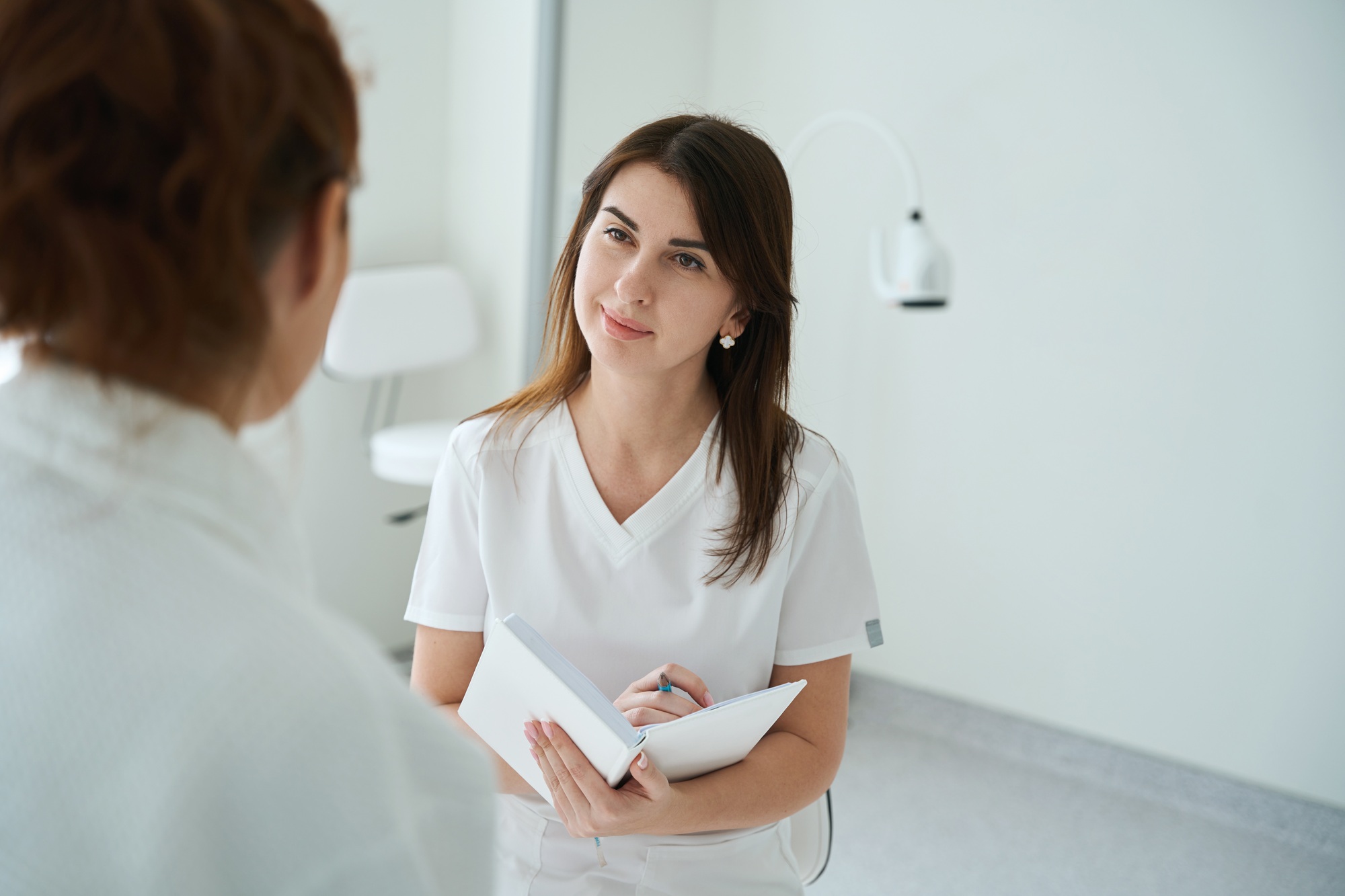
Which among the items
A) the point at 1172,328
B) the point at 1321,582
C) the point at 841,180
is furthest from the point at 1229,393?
the point at 841,180

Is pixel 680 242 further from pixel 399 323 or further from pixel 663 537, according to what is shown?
pixel 399 323

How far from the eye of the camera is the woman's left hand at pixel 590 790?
3.40 ft

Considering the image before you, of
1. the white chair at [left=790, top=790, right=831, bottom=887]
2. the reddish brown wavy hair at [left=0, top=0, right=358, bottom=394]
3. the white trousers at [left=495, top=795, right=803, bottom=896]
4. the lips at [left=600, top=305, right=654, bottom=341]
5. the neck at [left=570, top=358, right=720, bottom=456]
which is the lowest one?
the white chair at [left=790, top=790, right=831, bottom=887]

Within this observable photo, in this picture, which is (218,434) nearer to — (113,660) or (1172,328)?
(113,660)

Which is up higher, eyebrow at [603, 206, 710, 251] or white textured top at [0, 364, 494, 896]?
eyebrow at [603, 206, 710, 251]

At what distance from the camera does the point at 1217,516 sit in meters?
2.57

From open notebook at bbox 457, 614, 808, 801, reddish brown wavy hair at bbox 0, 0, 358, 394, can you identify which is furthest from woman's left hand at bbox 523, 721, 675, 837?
reddish brown wavy hair at bbox 0, 0, 358, 394

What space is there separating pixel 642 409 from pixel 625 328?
0.42 ft

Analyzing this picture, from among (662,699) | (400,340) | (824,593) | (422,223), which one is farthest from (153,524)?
(422,223)

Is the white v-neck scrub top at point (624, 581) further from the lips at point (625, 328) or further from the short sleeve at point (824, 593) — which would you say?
the lips at point (625, 328)

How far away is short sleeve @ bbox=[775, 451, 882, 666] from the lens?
1.30 metres

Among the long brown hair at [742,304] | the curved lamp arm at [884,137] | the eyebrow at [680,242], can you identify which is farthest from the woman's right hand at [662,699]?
the curved lamp arm at [884,137]

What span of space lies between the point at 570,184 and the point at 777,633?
2121 millimetres

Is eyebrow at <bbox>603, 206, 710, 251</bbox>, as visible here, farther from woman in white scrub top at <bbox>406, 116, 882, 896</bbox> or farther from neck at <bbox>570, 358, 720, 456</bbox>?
neck at <bbox>570, 358, 720, 456</bbox>
